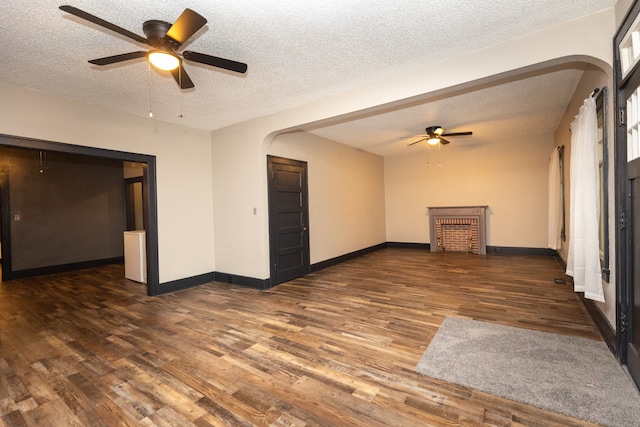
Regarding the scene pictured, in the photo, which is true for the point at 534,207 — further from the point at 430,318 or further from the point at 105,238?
the point at 105,238

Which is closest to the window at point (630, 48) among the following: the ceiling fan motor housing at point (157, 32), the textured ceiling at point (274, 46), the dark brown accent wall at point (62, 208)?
the textured ceiling at point (274, 46)

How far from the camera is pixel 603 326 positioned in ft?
8.82

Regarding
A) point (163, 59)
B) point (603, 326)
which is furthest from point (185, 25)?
point (603, 326)

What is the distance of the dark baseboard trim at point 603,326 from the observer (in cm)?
244

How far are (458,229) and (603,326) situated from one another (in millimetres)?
5205

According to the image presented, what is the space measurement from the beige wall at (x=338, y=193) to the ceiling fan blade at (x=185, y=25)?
278cm

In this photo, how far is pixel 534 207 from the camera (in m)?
6.82

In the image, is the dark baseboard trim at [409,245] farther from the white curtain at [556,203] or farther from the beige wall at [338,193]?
the white curtain at [556,203]

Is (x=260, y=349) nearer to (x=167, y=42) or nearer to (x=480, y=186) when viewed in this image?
(x=167, y=42)

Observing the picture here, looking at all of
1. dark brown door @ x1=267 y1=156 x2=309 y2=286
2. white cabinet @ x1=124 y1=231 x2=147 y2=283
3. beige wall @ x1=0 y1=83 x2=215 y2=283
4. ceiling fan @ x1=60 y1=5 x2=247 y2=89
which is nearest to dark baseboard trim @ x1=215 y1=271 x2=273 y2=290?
dark brown door @ x1=267 y1=156 x2=309 y2=286

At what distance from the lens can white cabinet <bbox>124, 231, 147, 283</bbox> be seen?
17.3ft

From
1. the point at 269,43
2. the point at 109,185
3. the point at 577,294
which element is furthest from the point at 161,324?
the point at 109,185

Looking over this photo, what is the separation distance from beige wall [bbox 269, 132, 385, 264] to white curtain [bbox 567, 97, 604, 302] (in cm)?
399

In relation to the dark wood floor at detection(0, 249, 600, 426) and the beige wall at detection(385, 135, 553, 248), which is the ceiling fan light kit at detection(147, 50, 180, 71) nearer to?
the dark wood floor at detection(0, 249, 600, 426)
